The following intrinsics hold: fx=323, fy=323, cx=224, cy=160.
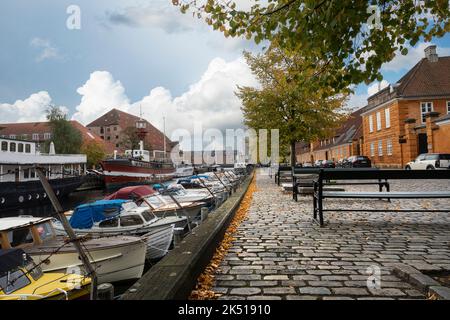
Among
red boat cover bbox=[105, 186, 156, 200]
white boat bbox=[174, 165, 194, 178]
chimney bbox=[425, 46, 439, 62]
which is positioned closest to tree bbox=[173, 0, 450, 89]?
red boat cover bbox=[105, 186, 156, 200]

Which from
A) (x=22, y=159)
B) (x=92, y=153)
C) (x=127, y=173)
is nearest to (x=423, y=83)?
(x=127, y=173)

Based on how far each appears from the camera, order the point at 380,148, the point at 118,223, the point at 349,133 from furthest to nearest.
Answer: the point at 349,133 < the point at 380,148 < the point at 118,223

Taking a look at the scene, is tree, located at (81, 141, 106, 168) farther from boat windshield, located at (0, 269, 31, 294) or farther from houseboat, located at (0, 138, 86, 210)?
boat windshield, located at (0, 269, 31, 294)

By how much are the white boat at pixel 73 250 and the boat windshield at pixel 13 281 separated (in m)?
1.33

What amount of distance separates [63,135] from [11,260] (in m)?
64.9

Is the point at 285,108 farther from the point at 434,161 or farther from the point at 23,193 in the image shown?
the point at 23,193

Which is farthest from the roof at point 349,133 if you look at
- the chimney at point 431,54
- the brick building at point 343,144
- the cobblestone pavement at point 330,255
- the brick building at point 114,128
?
the brick building at point 114,128

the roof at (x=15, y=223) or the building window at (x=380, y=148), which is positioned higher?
the building window at (x=380, y=148)

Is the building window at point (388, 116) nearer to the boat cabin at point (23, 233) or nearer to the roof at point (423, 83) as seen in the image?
the roof at point (423, 83)

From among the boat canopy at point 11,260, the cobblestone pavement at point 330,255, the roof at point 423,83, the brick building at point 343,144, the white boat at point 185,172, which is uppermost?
the roof at point 423,83

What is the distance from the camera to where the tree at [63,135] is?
206 ft

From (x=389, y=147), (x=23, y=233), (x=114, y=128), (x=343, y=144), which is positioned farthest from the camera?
(x=114, y=128)

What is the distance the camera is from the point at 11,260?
5.95m
